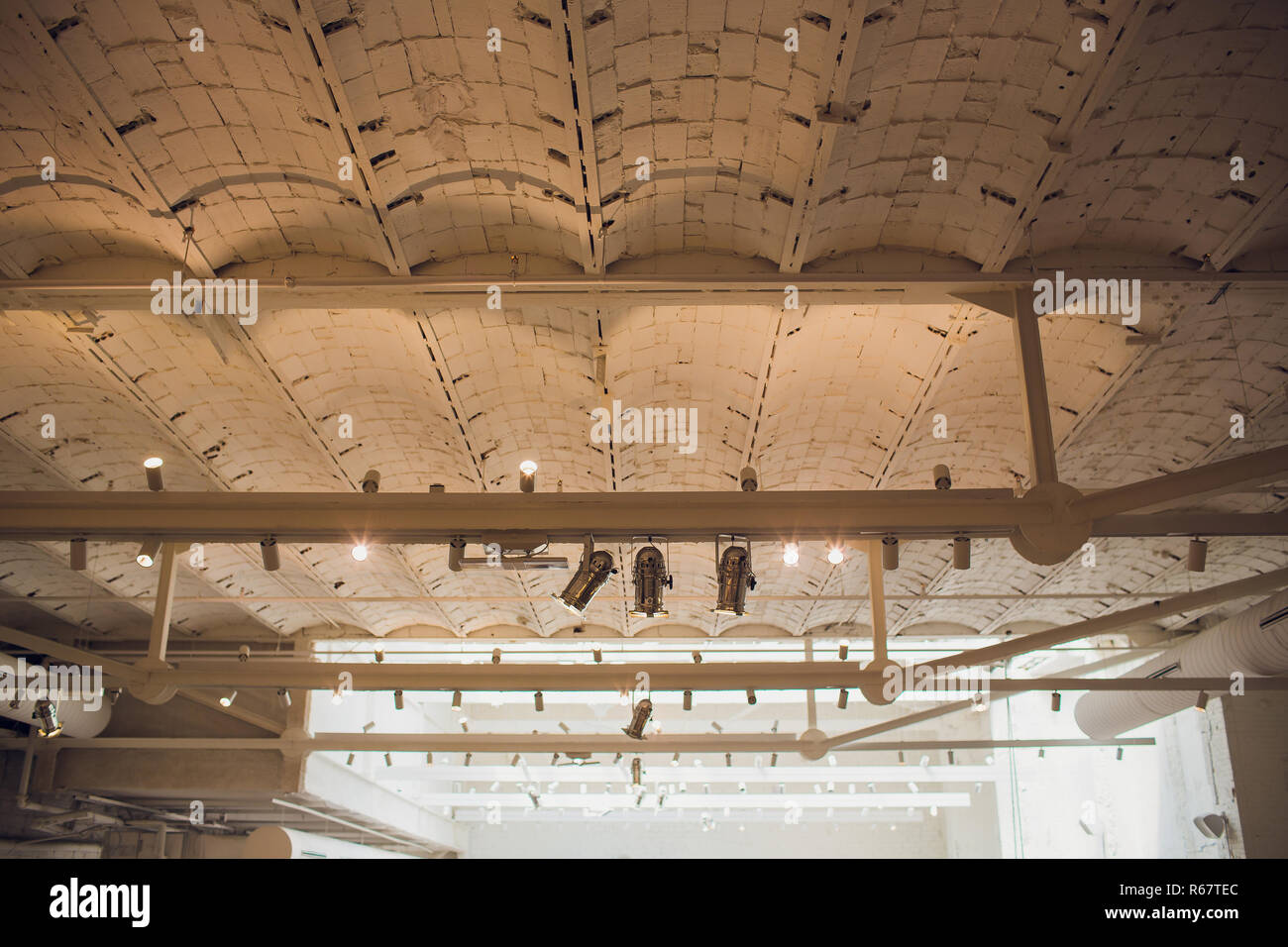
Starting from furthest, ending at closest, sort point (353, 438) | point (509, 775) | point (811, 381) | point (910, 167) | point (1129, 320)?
point (509, 775)
point (353, 438)
point (811, 381)
point (1129, 320)
point (910, 167)

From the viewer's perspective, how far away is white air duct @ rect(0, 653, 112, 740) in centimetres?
1312

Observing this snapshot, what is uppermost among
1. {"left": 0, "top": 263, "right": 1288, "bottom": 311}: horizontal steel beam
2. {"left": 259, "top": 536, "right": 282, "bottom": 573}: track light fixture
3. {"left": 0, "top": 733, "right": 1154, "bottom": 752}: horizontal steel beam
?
{"left": 0, "top": 263, "right": 1288, "bottom": 311}: horizontal steel beam

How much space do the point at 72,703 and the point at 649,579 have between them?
12.2m

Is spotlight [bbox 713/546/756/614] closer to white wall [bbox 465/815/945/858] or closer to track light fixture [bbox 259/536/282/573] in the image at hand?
track light fixture [bbox 259/536/282/573]

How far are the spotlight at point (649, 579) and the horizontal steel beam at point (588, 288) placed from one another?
2.09 metres

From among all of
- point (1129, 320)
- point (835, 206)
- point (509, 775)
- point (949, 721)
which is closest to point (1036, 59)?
point (835, 206)

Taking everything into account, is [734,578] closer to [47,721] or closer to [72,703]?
[47,721]

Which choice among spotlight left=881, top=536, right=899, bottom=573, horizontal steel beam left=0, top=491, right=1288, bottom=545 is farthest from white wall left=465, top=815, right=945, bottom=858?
horizontal steel beam left=0, top=491, right=1288, bottom=545

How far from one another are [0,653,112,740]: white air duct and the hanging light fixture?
831cm

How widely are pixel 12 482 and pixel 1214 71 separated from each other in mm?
12392

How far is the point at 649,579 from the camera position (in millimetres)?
7707

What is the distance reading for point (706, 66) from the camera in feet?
18.2

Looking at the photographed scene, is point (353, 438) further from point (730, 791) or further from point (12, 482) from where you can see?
point (730, 791)

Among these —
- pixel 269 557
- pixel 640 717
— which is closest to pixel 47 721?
pixel 269 557
